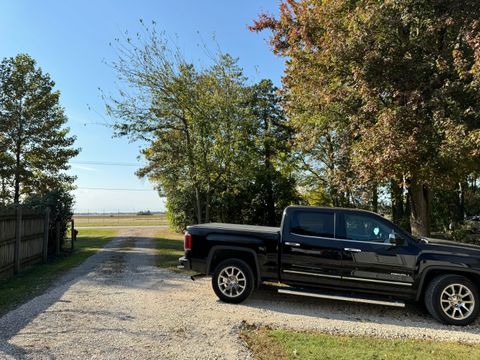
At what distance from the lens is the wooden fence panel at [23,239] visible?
34.0 ft

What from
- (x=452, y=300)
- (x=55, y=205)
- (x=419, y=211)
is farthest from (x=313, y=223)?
(x=55, y=205)

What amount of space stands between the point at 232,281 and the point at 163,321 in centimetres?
177

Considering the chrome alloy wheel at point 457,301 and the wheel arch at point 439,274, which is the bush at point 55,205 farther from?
the chrome alloy wheel at point 457,301

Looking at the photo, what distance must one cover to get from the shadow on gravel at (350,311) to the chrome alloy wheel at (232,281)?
29cm

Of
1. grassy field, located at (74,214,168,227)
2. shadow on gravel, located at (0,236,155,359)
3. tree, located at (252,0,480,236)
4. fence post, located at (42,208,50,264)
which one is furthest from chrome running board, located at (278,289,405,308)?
grassy field, located at (74,214,168,227)

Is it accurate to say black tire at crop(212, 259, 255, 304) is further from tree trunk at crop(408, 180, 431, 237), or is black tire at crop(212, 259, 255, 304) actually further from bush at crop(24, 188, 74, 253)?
bush at crop(24, 188, 74, 253)

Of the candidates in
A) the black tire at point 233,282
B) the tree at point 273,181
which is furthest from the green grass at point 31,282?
the tree at point 273,181

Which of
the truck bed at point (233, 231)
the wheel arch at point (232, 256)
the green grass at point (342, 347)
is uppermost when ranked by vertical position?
the truck bed at point (233, 231)

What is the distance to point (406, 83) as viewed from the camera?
1124 centimetres

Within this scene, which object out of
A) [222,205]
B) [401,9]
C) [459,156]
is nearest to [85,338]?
[459,156]

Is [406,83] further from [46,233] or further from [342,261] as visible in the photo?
[46,233]

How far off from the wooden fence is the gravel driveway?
79.2 inches

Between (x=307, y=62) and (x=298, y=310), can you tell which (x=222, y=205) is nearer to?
(x=307, y=62)

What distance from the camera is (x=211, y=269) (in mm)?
8172
